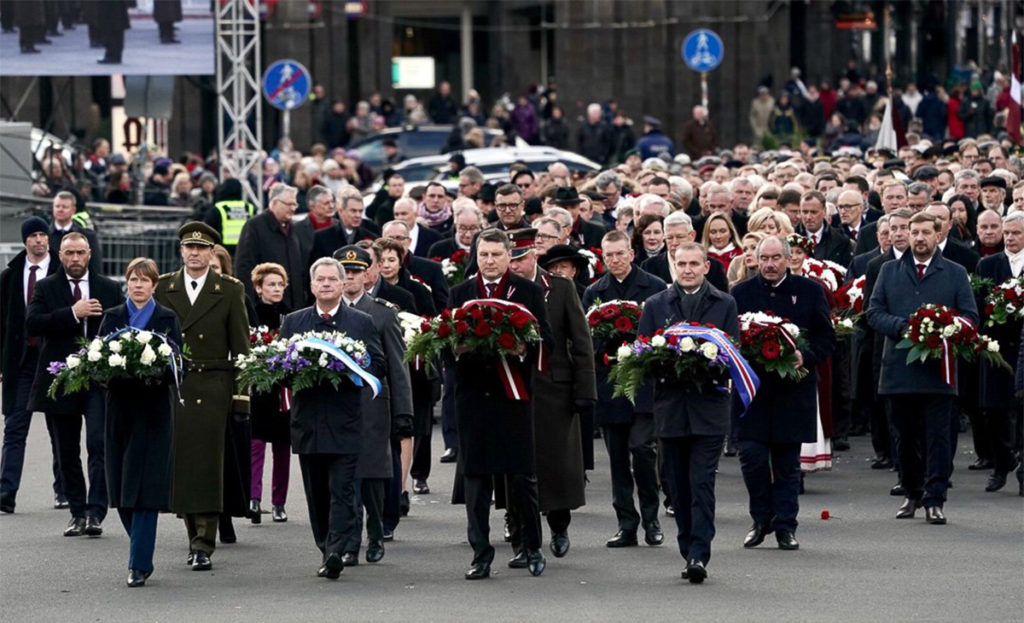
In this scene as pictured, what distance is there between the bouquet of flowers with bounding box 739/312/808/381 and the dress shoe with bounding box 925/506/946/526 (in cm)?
176

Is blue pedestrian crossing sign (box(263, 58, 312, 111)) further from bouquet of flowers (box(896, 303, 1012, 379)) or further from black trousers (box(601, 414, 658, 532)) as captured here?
black trousers (box(601, 414, 658, 532))

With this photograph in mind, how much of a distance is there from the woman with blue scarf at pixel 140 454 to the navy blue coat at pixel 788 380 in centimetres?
339

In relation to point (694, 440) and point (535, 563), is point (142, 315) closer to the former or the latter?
point (535, 563)

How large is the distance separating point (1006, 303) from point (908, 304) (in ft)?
4.17

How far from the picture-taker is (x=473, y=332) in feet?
42.3

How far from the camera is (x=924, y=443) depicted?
15500mm

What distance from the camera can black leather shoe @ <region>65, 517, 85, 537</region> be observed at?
49.5ft

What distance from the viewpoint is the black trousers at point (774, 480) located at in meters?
14.0

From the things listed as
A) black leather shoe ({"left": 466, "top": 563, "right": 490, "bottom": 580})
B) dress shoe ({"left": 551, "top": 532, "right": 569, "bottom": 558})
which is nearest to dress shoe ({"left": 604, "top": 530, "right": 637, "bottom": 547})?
dress shoe ({"left": 551, "top": 532, "right": 569, "bottom": 558})

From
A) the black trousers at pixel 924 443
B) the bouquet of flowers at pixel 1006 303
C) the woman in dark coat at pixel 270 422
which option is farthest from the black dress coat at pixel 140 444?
the bouquet of flowers at pixel 1006 303

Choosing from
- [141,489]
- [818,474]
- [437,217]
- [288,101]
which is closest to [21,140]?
[288,101]

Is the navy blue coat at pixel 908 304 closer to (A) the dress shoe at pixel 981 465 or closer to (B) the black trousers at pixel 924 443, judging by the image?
(B) the black trousers at pixel 924 443

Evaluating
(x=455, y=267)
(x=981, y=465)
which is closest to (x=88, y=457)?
(x=455, y=267)

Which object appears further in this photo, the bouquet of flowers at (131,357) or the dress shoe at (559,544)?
the dress shoe at (559,544)
